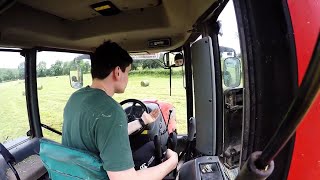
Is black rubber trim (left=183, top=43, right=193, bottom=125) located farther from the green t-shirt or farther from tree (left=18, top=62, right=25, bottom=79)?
the green t-shirt

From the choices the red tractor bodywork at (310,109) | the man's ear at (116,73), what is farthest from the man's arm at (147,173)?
the red tractor bodywork at (310,109)

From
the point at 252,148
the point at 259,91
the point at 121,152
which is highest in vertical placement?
the point at 259,91

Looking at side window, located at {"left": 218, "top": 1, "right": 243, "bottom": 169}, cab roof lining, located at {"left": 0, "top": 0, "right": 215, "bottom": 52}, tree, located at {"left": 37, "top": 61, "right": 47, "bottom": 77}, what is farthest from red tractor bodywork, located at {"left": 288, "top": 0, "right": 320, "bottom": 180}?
tree, located at {"left": 37, "top": 61, "right": 47, "bottom": 77}

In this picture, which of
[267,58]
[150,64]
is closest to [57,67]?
[150,64]

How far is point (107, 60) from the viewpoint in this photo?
1.84m

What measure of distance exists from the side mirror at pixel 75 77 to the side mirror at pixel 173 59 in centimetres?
91

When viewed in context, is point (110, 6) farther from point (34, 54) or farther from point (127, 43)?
point (34, 54)

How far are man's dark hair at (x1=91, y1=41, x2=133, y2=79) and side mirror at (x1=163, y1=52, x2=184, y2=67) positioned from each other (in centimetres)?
156

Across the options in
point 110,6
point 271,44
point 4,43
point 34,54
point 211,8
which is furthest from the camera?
point 34,54

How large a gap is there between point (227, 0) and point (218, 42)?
0.65 m

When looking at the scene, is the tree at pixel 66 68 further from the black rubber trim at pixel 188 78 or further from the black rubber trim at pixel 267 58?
the black rubber trim at pixel 267 58

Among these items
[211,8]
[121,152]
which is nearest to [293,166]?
[121,152]

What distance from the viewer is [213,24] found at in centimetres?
215

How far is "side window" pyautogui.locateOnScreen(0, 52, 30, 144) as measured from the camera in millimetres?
2992
